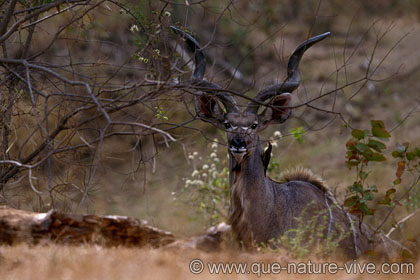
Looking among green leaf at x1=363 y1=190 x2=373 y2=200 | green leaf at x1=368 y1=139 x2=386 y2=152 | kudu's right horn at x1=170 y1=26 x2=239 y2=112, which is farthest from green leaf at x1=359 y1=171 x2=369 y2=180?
kudu's right horn at x1=170 y1=26 x2=239 y2=112

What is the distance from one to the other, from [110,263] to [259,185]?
212 centimetres

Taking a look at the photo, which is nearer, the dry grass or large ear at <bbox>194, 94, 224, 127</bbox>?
the dry grass

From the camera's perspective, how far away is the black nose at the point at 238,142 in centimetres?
536

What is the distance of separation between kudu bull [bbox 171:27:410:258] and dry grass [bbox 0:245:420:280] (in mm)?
1059

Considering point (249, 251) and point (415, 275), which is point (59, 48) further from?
point (415, 275)

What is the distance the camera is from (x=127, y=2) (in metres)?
5.23

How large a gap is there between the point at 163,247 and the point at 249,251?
2.42 ft

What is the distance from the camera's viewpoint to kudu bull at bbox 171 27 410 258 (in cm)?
559

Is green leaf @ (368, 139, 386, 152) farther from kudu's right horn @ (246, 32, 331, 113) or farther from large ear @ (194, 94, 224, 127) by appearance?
large ear @ (194, 94, 224, 127)

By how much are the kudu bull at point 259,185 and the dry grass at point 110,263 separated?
1.06m

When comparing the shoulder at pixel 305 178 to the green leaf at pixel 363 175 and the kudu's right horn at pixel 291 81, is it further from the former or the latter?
the kudu's right horn at pixel 291 81

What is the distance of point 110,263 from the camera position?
3945mm

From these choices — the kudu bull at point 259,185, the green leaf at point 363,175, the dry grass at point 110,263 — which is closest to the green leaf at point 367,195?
the green leaf at point 363,175

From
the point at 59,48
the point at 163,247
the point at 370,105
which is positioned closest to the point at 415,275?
the point at 163,247
